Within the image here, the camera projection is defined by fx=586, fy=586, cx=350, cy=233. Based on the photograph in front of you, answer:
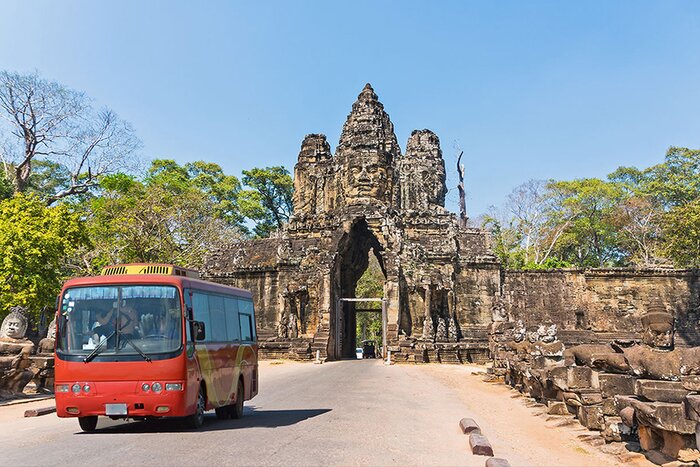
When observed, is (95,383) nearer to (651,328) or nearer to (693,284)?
(651,328)

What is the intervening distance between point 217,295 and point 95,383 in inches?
101

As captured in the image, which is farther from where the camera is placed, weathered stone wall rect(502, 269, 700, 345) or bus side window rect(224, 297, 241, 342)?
Result: weathered stone wall rect(502, 269, 700, 345)

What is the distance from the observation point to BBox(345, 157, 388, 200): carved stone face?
3744 centimetres

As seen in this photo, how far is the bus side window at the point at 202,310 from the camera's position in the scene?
30.3 feet

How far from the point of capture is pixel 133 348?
27.7 ft

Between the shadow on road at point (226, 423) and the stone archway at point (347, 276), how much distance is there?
21635mm

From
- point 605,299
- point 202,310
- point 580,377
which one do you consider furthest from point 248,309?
point 605,299

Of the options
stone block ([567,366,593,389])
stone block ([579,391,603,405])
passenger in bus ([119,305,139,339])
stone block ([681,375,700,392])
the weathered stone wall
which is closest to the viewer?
stone block ([681,375,700,392])

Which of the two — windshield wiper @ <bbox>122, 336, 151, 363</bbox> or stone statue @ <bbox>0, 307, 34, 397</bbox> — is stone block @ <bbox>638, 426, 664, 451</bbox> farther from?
stone statue @ <bbox>0, 307, 34, 397</bbox>

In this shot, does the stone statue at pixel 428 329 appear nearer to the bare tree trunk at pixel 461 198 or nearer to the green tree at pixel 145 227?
the green tree at pixel 145 227

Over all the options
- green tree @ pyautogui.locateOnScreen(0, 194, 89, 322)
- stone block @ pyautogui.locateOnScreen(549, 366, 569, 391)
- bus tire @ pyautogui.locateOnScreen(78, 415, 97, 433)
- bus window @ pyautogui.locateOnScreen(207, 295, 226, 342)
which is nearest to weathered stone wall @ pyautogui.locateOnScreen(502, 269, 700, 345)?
stone block @ pyautogui.locateOnScreen(549, 366, 569, 391)

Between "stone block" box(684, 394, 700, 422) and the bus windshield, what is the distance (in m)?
6.50

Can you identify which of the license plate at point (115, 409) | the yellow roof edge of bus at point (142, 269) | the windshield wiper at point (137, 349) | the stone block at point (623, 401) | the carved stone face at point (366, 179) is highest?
the carved stone face at point (366, 179)

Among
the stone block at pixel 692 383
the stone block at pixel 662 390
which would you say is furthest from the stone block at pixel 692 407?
the stone block at pixel 662 390
